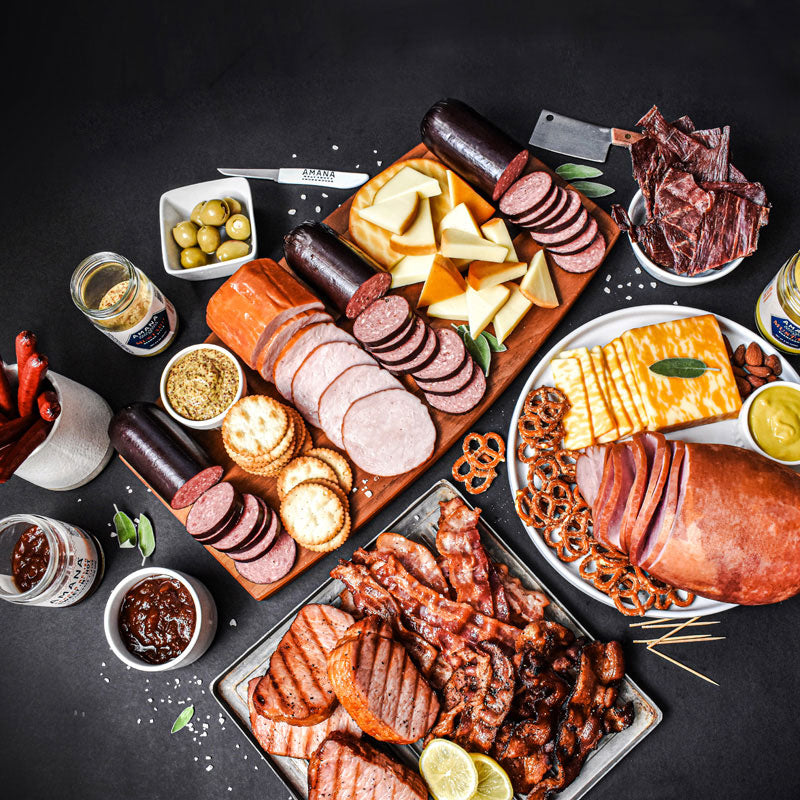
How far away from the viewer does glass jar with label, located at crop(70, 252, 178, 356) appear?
117 inches

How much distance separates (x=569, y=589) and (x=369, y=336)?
60.7 inches

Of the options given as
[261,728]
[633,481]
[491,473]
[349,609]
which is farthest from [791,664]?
[261,728]

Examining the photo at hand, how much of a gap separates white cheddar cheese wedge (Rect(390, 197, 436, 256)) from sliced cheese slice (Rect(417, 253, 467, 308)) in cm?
7

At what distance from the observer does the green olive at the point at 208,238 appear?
10.6 ft

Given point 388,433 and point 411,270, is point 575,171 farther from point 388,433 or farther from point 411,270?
point 388,433

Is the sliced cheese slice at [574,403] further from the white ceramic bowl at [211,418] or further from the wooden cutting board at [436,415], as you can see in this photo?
the white ceramic bowl at [211,418]

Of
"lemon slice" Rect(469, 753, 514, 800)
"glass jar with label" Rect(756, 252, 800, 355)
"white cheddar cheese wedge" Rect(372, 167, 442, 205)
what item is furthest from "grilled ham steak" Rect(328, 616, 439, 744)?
"glass jar with label" Rect(756, 252, 800, 355)

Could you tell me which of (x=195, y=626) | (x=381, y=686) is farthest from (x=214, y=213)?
(x=381, y=686)

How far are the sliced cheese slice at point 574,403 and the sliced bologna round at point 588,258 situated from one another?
1.68 feet

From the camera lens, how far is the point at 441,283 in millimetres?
3152

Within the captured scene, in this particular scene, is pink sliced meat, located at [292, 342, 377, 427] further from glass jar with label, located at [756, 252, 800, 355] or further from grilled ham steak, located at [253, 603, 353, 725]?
glass jar with label, located at [756, 252, 800, 355]

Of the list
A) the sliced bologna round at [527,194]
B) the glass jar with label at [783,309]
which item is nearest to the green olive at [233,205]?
the sliced bologna round at [527,194]

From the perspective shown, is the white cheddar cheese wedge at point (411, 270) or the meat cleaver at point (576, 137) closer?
the white cheddar cheese wedge at point (411, 270)

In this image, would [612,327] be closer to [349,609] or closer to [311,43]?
[349,609]
